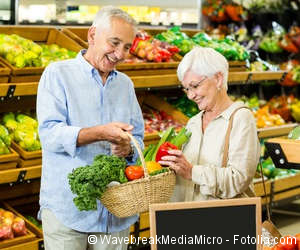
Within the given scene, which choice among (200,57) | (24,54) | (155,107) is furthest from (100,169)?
(155,107)

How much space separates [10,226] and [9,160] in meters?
0.40

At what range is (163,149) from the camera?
2.79m

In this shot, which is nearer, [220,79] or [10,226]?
[220,79]

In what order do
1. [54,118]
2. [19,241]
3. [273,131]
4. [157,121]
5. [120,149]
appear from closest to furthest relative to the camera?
[54,118], [120,149], [19,241], [157,121], [273,131]

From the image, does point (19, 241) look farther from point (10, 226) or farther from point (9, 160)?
point (9, 160)

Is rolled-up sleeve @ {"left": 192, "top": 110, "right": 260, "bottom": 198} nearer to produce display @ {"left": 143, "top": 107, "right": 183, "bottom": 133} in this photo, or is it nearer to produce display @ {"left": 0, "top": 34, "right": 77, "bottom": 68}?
produce display @ {"left": 0, "top": 34, "right": 77, "bottom": 68}

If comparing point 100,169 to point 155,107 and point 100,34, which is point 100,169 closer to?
point 100,34

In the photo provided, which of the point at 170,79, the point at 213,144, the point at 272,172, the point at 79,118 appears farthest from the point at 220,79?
the point at 272,172

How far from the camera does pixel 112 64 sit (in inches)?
113

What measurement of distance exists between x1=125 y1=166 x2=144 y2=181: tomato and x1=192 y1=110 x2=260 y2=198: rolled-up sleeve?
10.3 inches

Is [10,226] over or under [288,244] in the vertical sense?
under

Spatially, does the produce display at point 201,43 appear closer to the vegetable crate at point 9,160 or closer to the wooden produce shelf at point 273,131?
the wooden produce shelf at point 273,131

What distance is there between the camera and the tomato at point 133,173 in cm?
264

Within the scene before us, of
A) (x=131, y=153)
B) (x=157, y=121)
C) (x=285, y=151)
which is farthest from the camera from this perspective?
(x=157, y=121)
